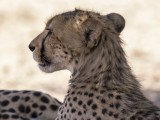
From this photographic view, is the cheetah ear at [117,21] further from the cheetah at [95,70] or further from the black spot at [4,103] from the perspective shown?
the black spot at [4,103]

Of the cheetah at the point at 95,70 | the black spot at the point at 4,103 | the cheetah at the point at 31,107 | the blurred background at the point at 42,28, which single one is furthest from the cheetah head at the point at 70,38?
the blurred background at the point at 42,28

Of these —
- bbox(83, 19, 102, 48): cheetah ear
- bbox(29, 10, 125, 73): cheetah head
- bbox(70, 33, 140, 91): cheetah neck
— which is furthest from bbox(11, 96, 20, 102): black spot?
bbox(83, 19, 102, 48): cheetah ear

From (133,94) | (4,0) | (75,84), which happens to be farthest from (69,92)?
(4,0)

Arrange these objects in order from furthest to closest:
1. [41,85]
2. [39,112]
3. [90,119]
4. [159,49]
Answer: [159,49] < [41,85] < [39,112] < [90,119]

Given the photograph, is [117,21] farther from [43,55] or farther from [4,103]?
[4,103]

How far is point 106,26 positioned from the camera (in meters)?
3.61

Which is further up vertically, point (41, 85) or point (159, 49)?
point (159, 49)

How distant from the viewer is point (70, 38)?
3.64 metres

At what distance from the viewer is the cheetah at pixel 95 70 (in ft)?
11.5

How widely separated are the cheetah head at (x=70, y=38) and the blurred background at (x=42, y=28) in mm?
2843

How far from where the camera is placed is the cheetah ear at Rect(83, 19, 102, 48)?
349 cm

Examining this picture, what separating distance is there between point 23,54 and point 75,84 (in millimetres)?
3934

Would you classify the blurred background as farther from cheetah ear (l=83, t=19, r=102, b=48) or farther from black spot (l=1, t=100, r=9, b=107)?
cheetah ear (l=83, t=19, r=102, b=48)

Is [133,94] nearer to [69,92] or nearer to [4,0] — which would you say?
[69,92]
